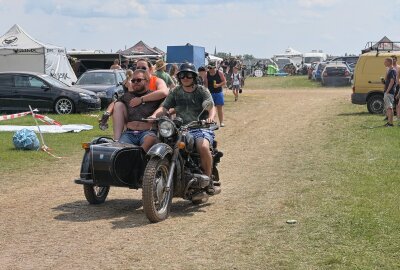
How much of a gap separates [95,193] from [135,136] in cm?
85

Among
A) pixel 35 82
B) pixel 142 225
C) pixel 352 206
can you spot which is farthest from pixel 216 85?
pixel 142 225

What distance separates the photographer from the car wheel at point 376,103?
2388 centimetres

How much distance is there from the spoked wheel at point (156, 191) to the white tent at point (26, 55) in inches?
956

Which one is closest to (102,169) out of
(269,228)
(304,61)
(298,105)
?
(269,228)

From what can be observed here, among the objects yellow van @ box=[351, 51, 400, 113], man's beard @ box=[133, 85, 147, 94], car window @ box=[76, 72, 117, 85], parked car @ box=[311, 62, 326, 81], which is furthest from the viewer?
parked car @ box=[311, 62, 326, 81]

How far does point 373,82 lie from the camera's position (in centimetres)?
2352

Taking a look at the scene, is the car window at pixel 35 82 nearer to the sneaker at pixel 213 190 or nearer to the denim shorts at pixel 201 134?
the sneaker at pixel 213 190

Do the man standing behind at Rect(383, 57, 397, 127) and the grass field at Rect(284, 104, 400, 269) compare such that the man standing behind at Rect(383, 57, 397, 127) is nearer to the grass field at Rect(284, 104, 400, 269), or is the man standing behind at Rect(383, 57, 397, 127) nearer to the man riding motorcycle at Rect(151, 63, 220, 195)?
the grass field at Rect(284, 104, 400, 269)

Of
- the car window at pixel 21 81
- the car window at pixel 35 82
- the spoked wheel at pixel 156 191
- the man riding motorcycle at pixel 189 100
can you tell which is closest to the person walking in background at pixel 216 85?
the car window at pixel 35 82

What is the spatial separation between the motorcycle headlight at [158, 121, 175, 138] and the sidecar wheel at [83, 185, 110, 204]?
4.05 feet

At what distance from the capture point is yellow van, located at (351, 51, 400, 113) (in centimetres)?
2353

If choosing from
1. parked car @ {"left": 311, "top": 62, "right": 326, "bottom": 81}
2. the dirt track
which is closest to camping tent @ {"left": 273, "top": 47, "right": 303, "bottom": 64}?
parked car @ {"left": 311, "top": 62, "right": 326, "bottom": 81}

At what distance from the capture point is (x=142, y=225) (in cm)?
793

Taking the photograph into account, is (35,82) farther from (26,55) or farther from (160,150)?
(160,150)
